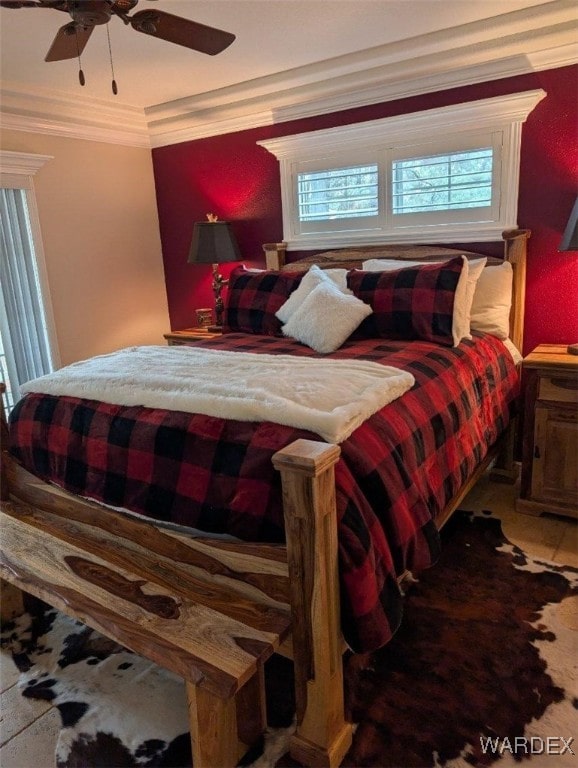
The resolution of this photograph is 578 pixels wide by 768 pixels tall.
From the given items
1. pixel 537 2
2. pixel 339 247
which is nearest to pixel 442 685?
pixel 339 247

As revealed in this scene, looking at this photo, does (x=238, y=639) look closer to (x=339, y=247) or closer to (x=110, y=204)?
(x=339, y=247)

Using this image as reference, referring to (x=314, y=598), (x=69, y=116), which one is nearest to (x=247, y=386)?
(x=314, y=598)

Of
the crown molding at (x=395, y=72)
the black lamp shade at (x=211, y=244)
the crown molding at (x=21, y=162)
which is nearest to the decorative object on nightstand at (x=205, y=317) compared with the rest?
the black lamp shade at (x=211, y=244)

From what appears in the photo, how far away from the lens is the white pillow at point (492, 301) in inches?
111

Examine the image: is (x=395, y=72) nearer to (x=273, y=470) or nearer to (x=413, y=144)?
(x=413, y=144)

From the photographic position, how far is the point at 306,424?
1.50m

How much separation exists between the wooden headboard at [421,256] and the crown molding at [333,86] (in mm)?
850

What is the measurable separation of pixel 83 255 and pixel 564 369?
10.7ft

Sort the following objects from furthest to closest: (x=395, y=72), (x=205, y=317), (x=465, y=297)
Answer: (x=205, y=317) → (x=395, y=72) → (x=465, y=297)

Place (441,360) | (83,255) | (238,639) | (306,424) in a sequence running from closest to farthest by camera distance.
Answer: (238,639)
(306,424)
(441,360)
(83,255)

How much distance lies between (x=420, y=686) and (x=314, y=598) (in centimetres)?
65

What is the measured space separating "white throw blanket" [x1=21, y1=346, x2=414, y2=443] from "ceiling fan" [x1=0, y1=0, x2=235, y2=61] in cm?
121

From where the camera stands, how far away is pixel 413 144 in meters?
3.14

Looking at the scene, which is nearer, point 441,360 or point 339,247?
point 441,360
